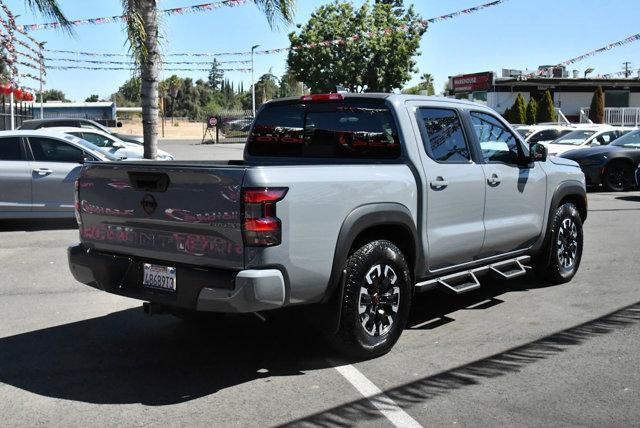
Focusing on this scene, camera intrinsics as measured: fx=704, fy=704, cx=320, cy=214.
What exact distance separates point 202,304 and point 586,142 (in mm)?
18045

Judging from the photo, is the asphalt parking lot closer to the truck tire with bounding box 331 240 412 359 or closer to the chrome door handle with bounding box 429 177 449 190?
the truck tire with bounding box 331 240 412 359

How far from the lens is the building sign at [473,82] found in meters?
45.3

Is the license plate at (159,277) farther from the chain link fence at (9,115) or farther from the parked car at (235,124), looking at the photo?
the parked car at (235,124)

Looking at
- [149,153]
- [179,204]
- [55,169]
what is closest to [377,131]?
[179,204]

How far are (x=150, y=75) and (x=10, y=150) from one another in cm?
389

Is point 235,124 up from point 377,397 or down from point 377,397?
up

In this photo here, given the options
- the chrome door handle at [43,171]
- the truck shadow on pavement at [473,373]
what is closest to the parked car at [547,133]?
the chrome door handle at [43,171]

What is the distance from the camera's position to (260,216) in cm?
430

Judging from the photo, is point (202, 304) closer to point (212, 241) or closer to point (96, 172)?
point (212, 241)

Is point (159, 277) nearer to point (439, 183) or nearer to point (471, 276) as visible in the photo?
point (439, 183)

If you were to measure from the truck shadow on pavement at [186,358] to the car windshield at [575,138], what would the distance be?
1498 centimetres

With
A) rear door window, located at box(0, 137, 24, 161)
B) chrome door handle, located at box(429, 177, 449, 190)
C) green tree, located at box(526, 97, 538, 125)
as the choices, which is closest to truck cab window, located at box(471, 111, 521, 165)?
chrome door handle, located at box(429, 177, 449, 190)

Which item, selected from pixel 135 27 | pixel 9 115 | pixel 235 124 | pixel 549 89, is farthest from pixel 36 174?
pixel 235 124

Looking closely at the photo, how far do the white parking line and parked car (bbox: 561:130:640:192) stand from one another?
14.0 meters
